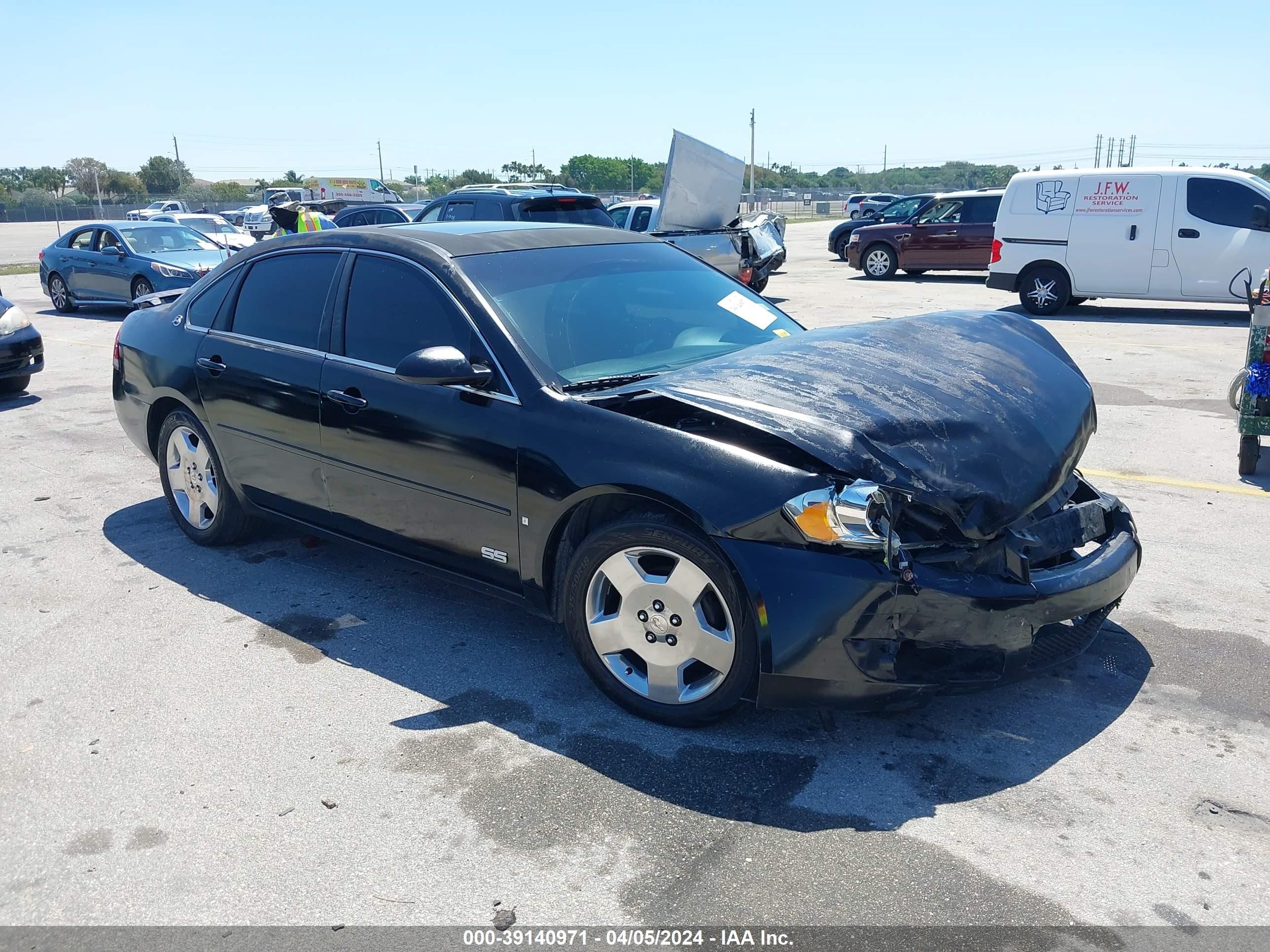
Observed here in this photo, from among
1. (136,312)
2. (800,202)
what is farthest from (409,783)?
(800,202)

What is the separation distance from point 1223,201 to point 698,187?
21.8 ft

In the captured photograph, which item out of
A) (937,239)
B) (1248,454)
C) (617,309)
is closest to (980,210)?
(937,239)

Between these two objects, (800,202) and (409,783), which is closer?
(409,783)

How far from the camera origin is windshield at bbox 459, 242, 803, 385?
13.2ft

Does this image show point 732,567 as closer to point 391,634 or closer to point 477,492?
point 477,492

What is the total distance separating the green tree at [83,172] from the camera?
284 feet

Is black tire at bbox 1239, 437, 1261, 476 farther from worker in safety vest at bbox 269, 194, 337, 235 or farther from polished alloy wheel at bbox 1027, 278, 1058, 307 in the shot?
worker in safety vest at bbox 269, 194, 337, 235

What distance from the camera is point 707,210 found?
14.8 meters

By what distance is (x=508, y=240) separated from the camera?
14.7 ft

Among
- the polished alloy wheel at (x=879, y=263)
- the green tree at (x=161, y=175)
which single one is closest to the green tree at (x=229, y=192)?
the green tree at (x=161, y=175)

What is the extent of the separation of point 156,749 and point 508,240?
7.96ft

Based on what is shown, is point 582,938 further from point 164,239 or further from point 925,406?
point 164,239

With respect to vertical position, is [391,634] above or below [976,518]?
below

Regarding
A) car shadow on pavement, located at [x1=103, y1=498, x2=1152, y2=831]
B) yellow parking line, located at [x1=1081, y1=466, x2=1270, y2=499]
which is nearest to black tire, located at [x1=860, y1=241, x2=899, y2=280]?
yellow parking line, located at [x1=1081, y1=466, x2=1270, y2=499]
